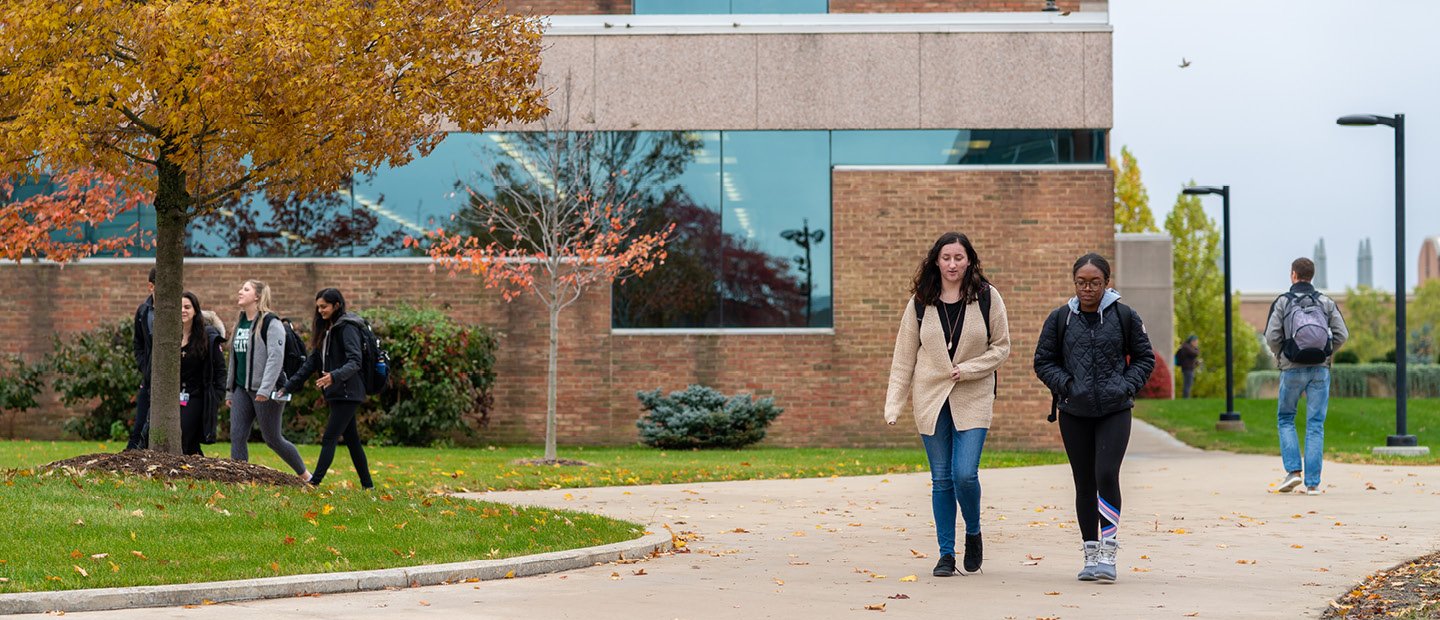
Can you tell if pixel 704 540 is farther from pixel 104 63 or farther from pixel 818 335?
pixel 818 335

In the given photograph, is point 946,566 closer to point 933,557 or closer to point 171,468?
point 933,557

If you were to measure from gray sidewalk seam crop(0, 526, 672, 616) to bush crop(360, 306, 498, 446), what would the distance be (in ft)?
36.8

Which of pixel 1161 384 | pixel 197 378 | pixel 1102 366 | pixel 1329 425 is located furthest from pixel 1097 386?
pixel 1161 384

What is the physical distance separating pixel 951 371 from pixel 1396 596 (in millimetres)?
2310

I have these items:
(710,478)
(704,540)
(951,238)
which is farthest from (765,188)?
(951,238)

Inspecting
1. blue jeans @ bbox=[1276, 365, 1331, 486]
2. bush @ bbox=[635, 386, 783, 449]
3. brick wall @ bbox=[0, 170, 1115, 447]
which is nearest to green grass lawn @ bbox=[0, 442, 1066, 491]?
bush @ bbox=[635, 386, 783, 449]

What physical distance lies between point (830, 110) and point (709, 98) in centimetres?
157

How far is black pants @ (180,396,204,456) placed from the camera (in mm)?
12828

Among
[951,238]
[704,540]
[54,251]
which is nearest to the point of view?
[951,238]

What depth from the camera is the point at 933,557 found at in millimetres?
9336

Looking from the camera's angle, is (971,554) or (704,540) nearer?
(971,554)

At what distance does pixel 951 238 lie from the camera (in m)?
8.38

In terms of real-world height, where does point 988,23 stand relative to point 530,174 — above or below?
above

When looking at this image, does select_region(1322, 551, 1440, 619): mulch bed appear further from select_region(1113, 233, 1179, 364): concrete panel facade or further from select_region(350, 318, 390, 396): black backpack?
select_region(1113, 233, 1179, 364): concrete panel facade
